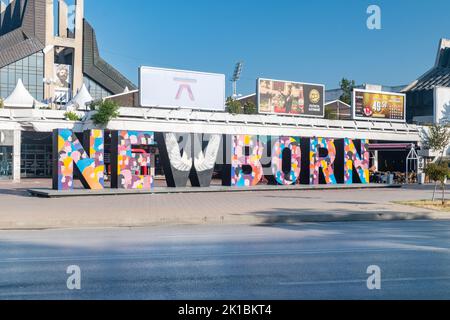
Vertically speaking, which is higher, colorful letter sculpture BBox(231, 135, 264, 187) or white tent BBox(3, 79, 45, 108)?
white tent BBox(3, 79, 45, 108)

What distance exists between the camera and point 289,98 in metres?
51.2

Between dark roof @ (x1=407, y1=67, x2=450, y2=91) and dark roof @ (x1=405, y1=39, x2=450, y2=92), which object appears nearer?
dark roof @ (x1=407, y1=67, x2=450, y2=91)

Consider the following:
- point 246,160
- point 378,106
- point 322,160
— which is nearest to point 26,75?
point 378,106

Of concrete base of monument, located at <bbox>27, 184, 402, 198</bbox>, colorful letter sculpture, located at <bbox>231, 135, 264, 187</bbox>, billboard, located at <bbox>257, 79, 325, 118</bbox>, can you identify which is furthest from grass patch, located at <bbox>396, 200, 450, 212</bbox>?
billboard, located at <bbox>257, 79, 325, 118</bbox>

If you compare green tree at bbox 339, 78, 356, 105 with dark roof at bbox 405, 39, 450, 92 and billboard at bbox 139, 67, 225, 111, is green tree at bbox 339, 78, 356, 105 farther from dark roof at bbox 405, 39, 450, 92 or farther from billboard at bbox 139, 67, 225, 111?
billboard at bbox 139, 67, 225, 111

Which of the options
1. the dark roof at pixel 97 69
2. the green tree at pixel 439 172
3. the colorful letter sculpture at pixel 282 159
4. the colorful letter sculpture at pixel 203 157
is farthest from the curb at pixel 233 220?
the dark roof at pixel 97 69

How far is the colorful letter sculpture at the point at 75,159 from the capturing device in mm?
24422

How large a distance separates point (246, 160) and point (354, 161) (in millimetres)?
7985

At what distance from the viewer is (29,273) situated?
7855 millimetres

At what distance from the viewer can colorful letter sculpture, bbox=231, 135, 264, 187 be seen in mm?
28828

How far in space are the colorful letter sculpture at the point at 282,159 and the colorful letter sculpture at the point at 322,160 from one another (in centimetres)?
86

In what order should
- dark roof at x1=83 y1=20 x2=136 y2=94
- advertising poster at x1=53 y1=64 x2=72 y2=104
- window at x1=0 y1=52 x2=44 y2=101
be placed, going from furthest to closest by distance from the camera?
dark roof at x1=83 y1=20 x2=136 y2=94 → advertising poster at x1=53 y1=64 x2=72 y2=104 → window at x1=0 y1=52 x2=44 y2=101

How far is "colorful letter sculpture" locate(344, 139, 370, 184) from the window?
60.1m

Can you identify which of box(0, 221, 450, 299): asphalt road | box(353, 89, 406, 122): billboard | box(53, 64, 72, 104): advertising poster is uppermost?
box(53, 64, 72, 104): advertising poster
